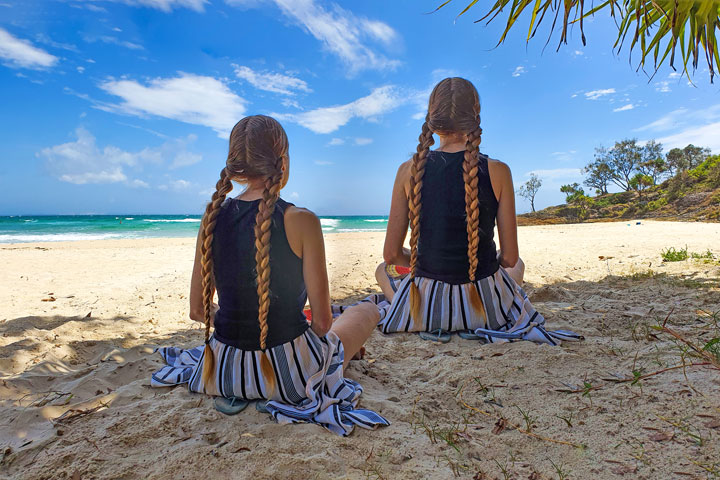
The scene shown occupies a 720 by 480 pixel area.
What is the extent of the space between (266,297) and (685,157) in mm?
41567

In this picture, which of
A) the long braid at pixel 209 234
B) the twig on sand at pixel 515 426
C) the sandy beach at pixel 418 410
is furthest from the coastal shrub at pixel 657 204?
the long braid at pixel 209 234

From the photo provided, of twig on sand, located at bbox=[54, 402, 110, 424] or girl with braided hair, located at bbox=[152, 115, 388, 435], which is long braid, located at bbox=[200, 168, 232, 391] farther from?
twig on sand, located at bbox=[54, 402, 110, 424]

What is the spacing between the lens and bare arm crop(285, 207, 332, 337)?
72.9 inches

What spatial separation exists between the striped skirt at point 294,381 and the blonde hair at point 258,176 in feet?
0.49

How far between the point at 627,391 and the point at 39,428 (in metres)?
2.73

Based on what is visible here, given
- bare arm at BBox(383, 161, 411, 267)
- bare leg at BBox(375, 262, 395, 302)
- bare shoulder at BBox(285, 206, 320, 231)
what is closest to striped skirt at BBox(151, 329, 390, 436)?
bare shoulder at BBox(285, 206, 320, 231)

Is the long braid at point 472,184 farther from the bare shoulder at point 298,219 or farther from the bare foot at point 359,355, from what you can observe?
the bare shoulder at point 298,219

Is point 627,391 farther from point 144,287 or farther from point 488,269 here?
point 144,287

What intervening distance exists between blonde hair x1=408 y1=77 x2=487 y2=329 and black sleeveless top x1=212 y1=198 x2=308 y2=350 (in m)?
0.98

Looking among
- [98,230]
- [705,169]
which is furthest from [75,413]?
[98,230]

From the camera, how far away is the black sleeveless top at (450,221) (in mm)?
2719

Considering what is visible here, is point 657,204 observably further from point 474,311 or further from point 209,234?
point 209,234

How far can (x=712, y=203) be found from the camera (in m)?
18.5

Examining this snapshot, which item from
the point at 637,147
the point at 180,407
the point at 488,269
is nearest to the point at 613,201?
the point at 637,147
